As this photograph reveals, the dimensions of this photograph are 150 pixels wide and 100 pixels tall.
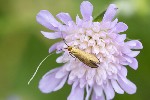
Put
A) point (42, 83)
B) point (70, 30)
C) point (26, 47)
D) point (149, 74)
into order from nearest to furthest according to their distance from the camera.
Result: point (70, 30), point (42, 83), point (149, 74), point (26, 47)

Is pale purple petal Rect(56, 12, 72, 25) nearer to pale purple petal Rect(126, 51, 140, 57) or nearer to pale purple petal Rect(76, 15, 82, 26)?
pale purple petal Rect(76, 15, 82, 26)

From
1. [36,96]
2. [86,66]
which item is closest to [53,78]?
[86,66]

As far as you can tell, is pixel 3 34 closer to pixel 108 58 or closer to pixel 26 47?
pixel 26 47

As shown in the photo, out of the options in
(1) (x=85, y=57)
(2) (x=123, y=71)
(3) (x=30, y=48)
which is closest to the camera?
(1) (x=85, y=57)

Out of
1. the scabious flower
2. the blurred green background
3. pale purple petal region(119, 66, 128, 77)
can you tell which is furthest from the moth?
A: the blurred green background

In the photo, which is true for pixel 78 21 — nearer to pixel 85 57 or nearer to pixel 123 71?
pixel 85 57

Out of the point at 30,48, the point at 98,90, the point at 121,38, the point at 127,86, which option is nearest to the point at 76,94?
the point at 98,90

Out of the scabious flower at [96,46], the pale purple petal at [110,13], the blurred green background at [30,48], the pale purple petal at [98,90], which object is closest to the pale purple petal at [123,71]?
the scabious flower at [96,46]
